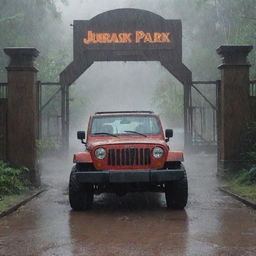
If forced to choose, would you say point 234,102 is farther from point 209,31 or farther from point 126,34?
point 209,31

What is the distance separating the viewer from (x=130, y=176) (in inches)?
344

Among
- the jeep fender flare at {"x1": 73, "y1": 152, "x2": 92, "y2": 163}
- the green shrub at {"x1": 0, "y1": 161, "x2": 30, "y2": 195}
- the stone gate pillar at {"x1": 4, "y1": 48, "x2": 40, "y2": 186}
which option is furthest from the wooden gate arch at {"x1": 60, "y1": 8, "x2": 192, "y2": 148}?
the jeep fender flare at {"x1": 73, "y1": 152, "x2": 92, "y2": 163}

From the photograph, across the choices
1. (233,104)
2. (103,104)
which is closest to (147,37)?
(233,104)

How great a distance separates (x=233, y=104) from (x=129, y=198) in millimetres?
4471

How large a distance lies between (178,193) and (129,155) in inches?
46.7

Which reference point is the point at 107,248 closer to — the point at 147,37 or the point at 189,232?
the point at 189,232

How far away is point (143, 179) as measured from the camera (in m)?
8.75

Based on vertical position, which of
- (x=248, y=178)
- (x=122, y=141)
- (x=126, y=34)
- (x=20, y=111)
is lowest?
(x=248, y=178)

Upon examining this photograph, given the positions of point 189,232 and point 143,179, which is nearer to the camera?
point 189,232

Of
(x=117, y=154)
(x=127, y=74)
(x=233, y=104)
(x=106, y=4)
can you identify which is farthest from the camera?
(x=106, y=4)

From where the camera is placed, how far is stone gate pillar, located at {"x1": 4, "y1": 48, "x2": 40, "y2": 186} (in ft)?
40.1

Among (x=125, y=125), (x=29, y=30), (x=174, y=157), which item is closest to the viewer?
(x=174, y=157)

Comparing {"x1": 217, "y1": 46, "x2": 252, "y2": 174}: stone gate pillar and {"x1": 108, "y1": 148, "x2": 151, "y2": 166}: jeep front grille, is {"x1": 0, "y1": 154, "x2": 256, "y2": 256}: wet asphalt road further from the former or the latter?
{"x1": 217, "y1": 46, "x2": 252, "y2": 174}: stone gate pillar

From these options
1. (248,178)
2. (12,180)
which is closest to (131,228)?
(12,180)
